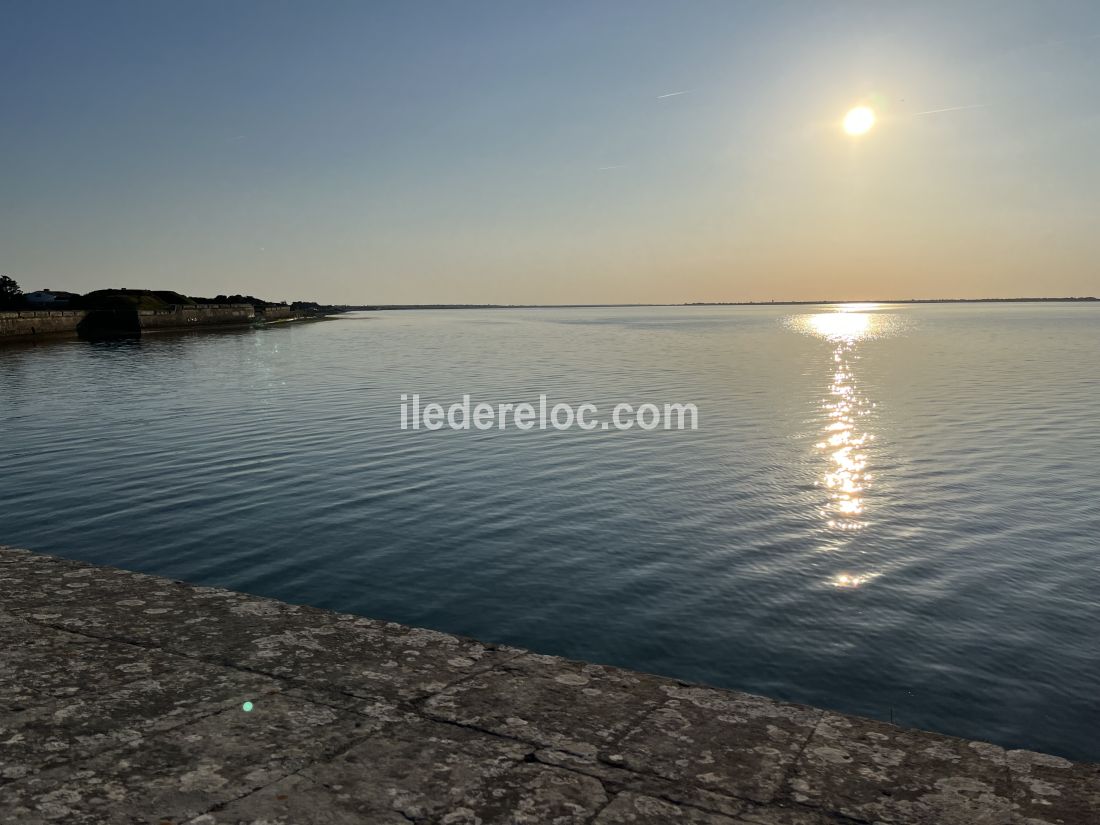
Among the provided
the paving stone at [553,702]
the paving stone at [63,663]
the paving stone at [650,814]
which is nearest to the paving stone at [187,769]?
the paving stone at [553,702]

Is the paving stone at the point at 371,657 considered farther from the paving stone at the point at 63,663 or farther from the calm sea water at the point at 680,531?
the calm sea water at the point at 680,531

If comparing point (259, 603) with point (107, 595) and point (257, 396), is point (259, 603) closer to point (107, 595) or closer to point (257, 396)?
point (107, 595)

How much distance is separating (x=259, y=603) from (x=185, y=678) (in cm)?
149

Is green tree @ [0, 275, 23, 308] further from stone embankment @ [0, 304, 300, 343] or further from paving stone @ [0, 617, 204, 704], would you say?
paving stone @ [0, 617, 204, 704]

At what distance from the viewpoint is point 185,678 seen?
15.5 ft

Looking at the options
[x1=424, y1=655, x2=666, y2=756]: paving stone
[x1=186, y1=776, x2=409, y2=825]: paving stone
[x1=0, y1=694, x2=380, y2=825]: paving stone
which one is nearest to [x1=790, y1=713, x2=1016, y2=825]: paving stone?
[x1=424, y1=655, x2=666, y2=756]: paving stone

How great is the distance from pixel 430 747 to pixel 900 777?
2.42 m

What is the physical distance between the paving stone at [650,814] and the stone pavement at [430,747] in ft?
0.03

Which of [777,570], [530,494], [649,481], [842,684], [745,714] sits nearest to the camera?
[745,714]

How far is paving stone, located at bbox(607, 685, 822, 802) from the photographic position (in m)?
3.69

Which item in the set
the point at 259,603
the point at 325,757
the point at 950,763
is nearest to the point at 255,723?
the point at 325,757

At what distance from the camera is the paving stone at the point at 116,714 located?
381 cm

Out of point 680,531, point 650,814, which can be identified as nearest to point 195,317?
point 680,531

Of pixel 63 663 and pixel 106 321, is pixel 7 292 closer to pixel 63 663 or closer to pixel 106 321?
pixel 106 321
